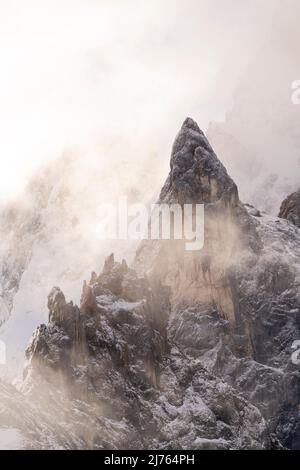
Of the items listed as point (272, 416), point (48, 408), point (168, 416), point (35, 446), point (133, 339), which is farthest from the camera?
point (272, 416)

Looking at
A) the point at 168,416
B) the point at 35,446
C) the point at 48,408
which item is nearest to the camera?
the point at 35,446

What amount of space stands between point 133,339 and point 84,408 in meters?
20.2

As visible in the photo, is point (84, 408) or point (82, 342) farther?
point (82, 342)

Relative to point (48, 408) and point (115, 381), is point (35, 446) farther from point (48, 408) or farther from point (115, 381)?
point (115, 381)

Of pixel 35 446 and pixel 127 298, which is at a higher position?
pixel 127 298

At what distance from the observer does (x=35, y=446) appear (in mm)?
127062

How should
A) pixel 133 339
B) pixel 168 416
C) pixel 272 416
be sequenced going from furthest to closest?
pixel 272 416 → pixel 133 339 → pixel 168 416

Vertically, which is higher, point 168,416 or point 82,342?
point 82,342

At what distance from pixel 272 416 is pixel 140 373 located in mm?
41448
